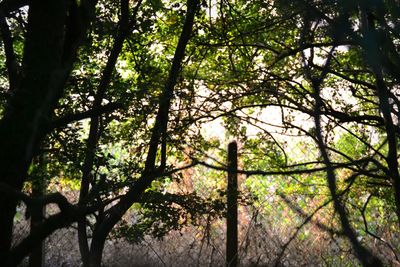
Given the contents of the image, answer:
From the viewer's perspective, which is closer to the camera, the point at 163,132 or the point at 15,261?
the point at 15,261

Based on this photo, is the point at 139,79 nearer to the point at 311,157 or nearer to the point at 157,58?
the point at 157,58

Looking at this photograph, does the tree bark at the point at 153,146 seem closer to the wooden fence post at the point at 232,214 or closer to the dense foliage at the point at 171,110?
the dense foliage at the point at 171,110

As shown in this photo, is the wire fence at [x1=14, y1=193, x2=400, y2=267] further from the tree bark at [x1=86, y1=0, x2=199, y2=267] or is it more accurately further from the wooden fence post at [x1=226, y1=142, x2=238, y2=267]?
the tree bark at [x1=86, y1=0, x2=199, y2=267]

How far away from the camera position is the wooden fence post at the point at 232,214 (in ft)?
17.0

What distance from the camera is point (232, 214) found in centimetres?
532

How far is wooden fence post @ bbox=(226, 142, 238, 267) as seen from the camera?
5184 mm

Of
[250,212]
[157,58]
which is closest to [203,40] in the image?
[157,58]

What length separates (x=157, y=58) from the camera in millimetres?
5574

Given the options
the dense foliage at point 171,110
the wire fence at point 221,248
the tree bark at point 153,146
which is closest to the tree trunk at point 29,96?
the dense foliage at point 171,110

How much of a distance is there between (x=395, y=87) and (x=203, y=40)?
1.77 metres

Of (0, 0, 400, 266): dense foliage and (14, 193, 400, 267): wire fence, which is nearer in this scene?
(0, 0, 400, 266): dense foliage

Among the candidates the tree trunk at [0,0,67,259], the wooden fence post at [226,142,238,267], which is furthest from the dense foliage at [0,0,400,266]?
the wooden fence post at [226,142,238,267]

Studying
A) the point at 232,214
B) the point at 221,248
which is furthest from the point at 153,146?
the point at 221,248

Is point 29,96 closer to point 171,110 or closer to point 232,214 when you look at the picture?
point 171,110
